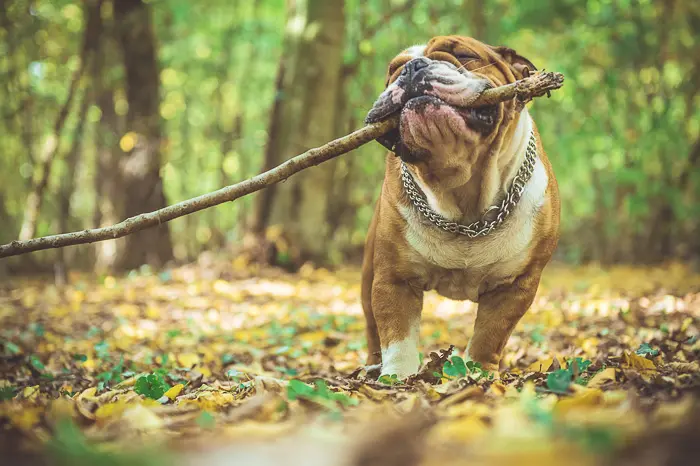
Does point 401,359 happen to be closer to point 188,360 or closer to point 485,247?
point 485,247

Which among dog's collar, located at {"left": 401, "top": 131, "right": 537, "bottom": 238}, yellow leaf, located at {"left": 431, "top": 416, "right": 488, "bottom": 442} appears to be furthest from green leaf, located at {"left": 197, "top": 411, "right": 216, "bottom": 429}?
dog's collar, located at {"left": 401, "top": 131, "right": 537, "bottom": 238}

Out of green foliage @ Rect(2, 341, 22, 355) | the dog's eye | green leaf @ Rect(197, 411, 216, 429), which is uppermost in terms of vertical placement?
the dog's eye

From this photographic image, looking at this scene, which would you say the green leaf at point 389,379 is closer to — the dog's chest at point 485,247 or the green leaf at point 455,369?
the green leaf at point 455,369

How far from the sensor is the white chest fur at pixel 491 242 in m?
3.55

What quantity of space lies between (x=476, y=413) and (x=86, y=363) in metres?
3.34

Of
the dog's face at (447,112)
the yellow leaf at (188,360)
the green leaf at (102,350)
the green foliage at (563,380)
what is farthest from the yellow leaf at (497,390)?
the green leaf at (102,350)

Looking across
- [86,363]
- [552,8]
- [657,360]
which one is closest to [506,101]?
[657,360]

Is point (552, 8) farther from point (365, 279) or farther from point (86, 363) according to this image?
point (86, 363)

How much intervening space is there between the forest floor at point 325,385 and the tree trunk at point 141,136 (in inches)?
119

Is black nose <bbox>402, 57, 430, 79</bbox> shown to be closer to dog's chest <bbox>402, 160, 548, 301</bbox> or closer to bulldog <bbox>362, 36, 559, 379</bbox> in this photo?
bulldog <bbox>362, 36, 559, 379</bbox>

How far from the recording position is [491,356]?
3.61m

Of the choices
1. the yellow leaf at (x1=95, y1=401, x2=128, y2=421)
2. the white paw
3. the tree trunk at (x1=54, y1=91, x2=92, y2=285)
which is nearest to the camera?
the yellow leaf at (x1=95, y1=401, x2=128, y2=421)

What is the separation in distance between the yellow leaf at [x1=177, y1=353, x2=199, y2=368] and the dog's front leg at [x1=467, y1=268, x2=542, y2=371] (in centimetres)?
187

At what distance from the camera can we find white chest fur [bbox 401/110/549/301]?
355 centimetres
